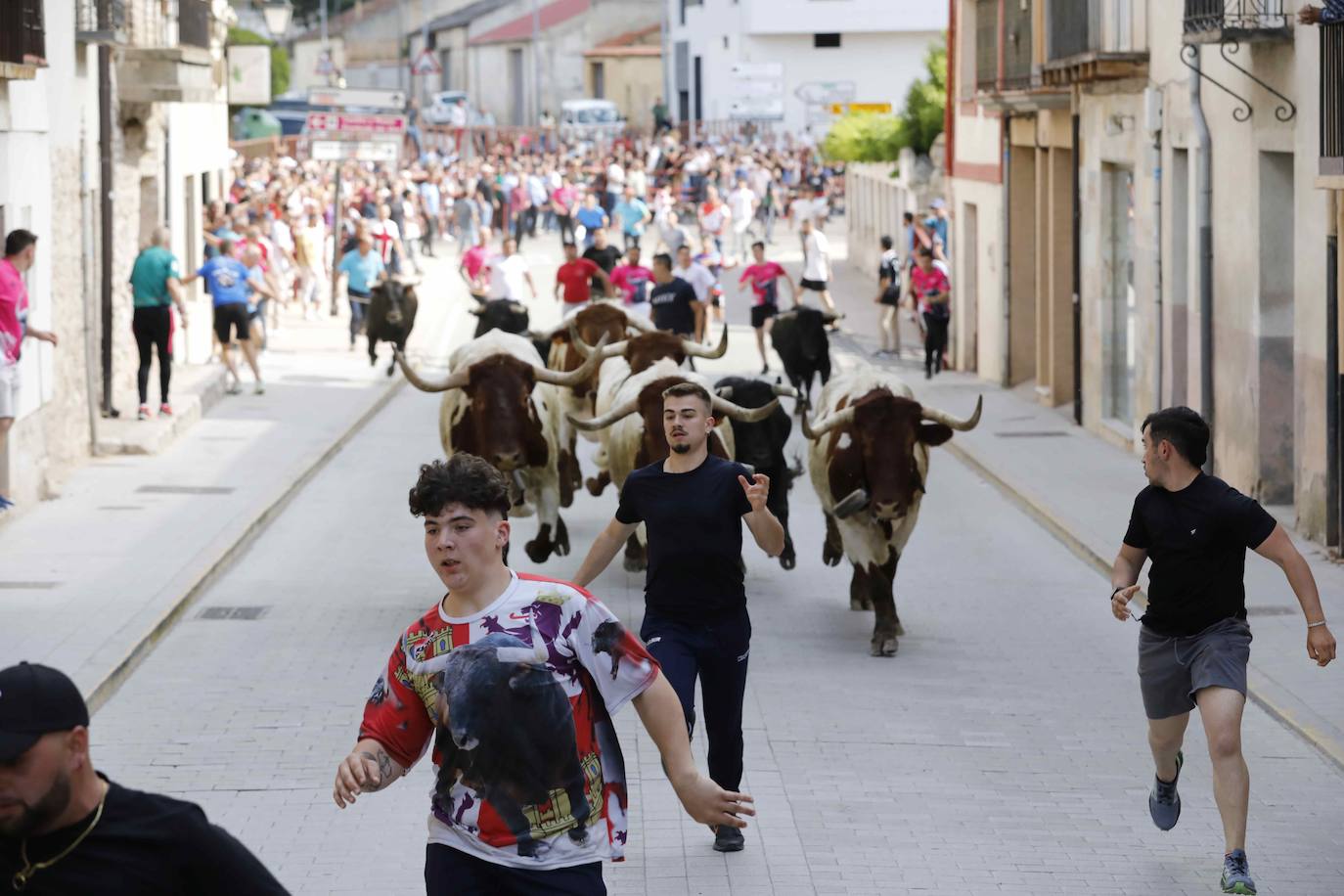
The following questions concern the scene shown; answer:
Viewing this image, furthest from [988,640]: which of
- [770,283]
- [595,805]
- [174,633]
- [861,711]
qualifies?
[770,283]

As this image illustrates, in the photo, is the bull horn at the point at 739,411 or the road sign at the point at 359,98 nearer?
the bull horn at the point at 739,411

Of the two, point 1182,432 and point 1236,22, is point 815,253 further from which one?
point 1182,432

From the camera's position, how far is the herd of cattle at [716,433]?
1261 centimetres

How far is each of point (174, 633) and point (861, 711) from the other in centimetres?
439

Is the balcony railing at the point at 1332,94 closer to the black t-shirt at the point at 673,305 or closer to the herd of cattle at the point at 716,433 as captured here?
the herd of cattle at the point at 716,433

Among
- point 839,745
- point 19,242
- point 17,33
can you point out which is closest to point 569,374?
point 19,242

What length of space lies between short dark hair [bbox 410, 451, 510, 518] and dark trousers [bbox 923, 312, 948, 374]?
2324cm

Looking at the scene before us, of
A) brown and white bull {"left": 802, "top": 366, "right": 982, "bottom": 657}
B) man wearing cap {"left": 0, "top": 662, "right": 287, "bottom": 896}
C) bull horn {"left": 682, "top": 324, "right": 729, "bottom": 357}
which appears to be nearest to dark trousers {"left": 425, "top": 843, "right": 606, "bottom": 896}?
man wearing cap {"left": 0, "top": 662, "right": 287, "bottom": 896}

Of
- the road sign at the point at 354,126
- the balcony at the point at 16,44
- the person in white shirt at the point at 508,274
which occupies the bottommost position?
the person in white shirt at the point at 508,274

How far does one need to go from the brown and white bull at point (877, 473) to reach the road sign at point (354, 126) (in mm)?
22235

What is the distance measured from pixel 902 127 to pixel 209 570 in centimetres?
2786

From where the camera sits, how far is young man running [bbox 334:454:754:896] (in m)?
5.32

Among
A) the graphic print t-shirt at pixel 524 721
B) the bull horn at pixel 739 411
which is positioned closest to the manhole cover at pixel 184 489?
the bull horn at pixel 739 411

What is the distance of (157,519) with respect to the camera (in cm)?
1731
